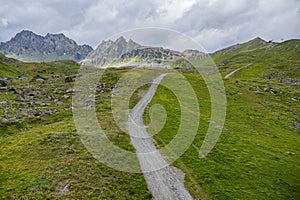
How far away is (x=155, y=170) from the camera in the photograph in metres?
29.5

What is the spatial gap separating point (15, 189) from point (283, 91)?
100116 millimetres

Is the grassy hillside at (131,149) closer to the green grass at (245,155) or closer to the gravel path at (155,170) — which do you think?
the green grass at (245,155)

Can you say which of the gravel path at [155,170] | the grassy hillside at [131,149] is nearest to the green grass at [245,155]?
the grassy hillside at [131,149]

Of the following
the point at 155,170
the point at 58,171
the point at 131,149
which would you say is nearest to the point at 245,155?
the point at 155,170

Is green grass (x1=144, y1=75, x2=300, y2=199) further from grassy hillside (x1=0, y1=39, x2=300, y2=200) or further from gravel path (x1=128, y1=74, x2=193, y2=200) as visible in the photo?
gravel path (x1=128, y1=74, x2=193, y2=200)

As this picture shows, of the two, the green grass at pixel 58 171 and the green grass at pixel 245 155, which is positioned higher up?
the green grass at pixel 58 171

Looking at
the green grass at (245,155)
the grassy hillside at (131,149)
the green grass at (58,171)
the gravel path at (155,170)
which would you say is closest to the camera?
the green grass at (58,171)

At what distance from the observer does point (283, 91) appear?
9475 cm

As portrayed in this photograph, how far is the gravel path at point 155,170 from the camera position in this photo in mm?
25038

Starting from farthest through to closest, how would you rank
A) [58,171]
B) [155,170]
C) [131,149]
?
[131,149], [155,170], [58,171]

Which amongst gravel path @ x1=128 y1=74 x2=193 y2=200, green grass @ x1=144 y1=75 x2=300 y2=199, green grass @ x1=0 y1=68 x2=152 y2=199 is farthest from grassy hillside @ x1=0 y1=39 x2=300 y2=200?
gravel path @ x1=128 y1=74 x2=193 y2=200

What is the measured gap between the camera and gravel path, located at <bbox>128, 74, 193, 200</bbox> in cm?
2504

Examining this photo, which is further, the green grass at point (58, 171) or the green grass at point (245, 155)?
→ the green grass at point (245, 155)

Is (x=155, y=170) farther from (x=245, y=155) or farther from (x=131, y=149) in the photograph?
(x=245, y=155)
